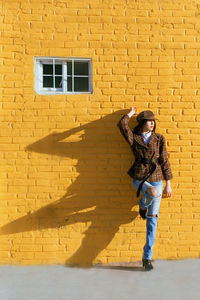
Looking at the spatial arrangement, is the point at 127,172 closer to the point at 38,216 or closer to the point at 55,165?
the point at 55,165

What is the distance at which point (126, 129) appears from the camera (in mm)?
3219

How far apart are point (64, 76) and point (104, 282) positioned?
8.71 feet

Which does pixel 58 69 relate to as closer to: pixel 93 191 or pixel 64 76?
pixel 64 76

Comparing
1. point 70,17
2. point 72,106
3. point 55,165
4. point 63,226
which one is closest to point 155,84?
point 72,106

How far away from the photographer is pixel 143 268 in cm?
335

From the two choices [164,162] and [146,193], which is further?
[164,162]

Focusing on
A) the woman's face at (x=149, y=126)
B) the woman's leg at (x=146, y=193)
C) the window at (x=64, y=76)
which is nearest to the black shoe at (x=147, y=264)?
the woman's leg at (x=146, y=193)

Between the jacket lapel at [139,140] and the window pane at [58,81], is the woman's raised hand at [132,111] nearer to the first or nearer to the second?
the jacket lapel at [139,140]

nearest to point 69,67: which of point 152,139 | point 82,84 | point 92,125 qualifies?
point 82,84

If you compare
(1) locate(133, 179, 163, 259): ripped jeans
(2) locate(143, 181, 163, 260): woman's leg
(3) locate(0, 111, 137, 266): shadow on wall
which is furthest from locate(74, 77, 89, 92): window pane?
(2) locate(143, 181, 163, 260): woman's leg

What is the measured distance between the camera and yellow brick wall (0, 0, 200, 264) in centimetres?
345

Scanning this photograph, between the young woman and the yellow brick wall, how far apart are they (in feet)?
0.80

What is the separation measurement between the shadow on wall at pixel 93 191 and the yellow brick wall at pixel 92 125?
0.04ft

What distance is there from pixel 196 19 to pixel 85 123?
206 cm
